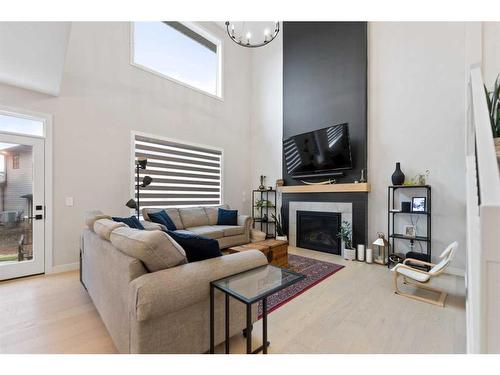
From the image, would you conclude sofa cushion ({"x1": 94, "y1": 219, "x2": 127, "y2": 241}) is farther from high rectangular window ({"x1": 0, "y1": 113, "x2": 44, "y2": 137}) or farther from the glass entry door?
high rectangular window ({"x1": 0, "y1": 113, "x2": 44, "y2": 137})

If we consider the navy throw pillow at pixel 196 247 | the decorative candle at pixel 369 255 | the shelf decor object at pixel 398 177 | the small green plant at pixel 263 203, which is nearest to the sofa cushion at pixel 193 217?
the small green plant at pixel 263 203

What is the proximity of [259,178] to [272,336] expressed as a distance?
14.6 ft

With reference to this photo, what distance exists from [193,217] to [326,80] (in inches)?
152

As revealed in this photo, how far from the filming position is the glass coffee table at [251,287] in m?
1.35

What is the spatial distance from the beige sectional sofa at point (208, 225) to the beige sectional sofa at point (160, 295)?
2.49m

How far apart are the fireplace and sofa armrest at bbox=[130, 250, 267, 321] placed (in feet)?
10.9

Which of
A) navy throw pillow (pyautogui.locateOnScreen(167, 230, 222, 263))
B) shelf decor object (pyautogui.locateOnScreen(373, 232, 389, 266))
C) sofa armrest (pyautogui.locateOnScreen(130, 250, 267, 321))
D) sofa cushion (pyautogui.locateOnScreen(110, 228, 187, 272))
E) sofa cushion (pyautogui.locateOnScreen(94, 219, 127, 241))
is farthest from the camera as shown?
shelf decor object (pyautogui.locateOnScreen(373, 232, 389, 266))

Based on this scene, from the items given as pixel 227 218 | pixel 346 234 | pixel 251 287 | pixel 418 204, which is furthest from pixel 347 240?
pixel 251 287

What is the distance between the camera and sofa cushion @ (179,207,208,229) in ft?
15.2

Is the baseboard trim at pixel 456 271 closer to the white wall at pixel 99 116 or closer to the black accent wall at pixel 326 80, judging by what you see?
the black accent wall at pixel 326 80

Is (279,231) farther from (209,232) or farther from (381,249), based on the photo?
(381,249)

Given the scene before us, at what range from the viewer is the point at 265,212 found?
19.7 feet

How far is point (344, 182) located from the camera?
4.49m

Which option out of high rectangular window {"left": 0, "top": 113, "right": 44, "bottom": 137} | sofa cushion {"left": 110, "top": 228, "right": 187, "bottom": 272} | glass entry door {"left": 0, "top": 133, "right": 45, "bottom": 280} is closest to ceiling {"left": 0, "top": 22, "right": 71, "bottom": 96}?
high rectangular window {"left": 0, "top": 113, "right": 44, "bottom": 137}
